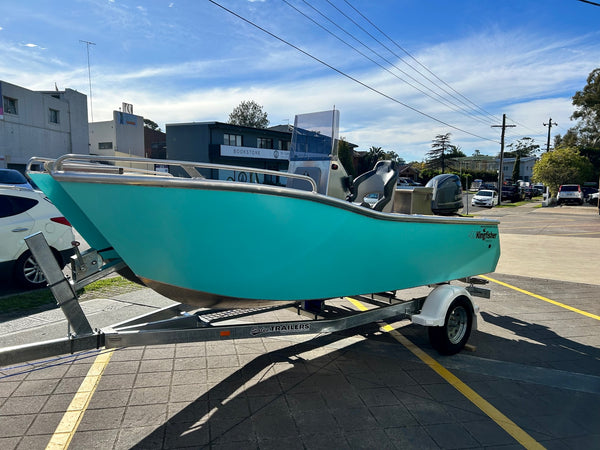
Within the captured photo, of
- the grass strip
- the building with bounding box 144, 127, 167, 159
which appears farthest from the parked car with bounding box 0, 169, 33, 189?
the building with bounding box 144, 127, 167, 159

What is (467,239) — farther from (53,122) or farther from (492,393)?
(53,122)

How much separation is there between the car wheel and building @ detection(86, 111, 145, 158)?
122 feet

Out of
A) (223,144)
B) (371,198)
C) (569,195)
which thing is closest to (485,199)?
(569,195)

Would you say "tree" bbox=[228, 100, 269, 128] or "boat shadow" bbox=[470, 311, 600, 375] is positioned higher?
"tree" bbox=[228, 100, 269, 128]

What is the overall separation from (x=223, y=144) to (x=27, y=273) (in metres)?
32.8

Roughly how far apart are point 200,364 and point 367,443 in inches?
72.4

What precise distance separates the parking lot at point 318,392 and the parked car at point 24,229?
56.8 inches

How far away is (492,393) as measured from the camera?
349 cm

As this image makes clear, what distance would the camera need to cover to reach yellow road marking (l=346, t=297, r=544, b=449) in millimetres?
2846

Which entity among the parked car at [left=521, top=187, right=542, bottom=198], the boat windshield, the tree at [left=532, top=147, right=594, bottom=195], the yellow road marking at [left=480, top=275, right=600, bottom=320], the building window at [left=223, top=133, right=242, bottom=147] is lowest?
the yellow road marking at [left=480, top=275, right=600, bottom=320]

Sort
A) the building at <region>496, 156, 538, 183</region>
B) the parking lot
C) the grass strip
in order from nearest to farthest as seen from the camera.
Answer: the parking lot < the grass strip < the building at <region>496, 156, 538, 183</region>

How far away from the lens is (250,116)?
190ft

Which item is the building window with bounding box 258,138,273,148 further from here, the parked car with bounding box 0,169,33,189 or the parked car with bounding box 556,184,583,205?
the parked car with bounding box 0,169,33,189

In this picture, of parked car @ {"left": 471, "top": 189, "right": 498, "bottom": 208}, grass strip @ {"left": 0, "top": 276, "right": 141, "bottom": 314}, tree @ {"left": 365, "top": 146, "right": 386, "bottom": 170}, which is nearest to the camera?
grass strip @ {"left": 0, "top": 276, "right": 141, "bottom": 314}
